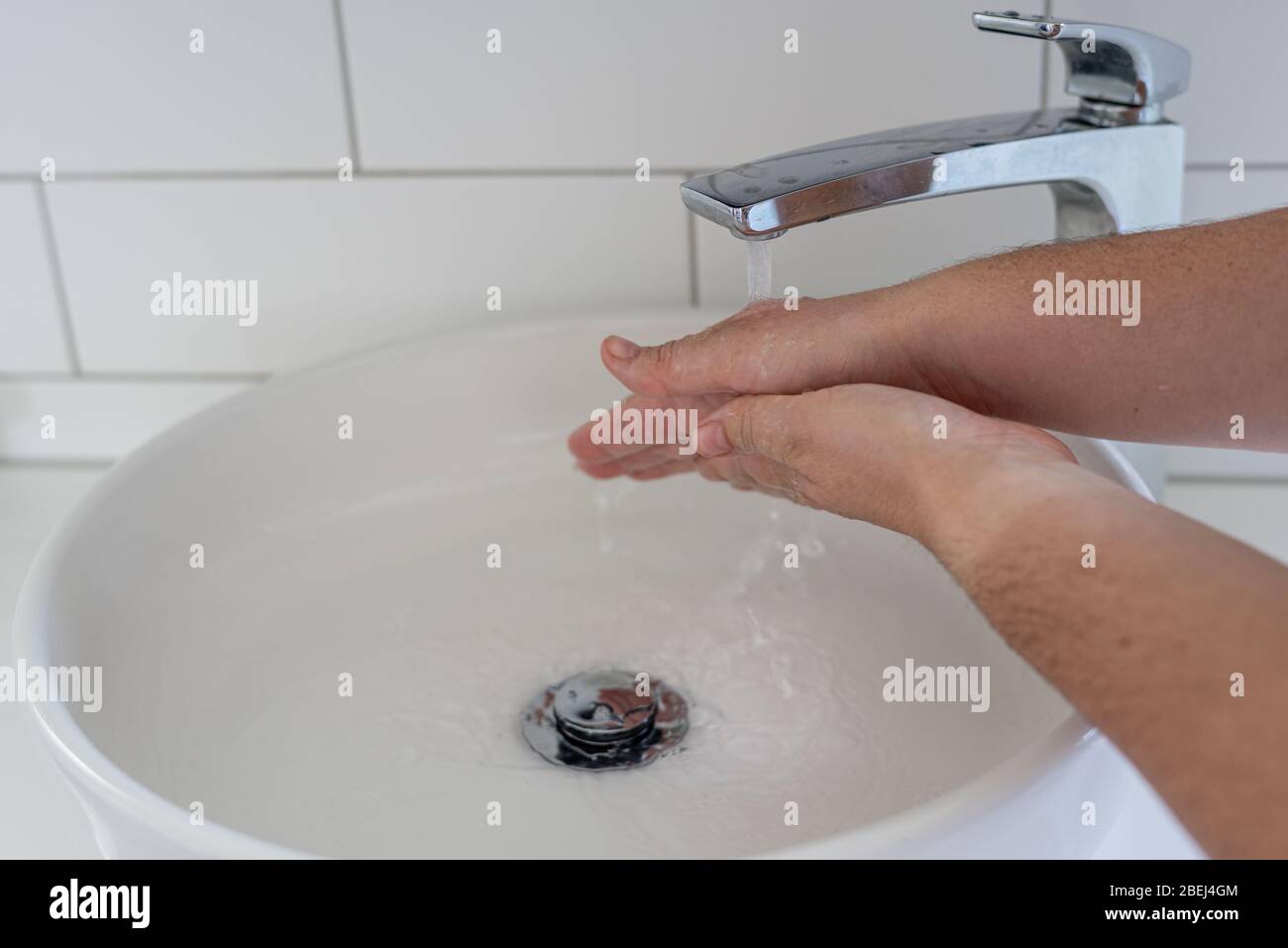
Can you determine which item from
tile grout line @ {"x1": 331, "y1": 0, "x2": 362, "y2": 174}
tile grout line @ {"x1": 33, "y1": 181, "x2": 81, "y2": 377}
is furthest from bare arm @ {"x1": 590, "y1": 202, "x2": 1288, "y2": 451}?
tile grout line @ {"x1": 33, "y1": 181, "x2": 81, "y2": 377}

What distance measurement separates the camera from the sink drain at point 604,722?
0.50 m

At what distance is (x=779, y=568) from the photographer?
614 mm

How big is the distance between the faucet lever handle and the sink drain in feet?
0.97

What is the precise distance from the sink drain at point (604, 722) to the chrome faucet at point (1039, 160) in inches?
7.5

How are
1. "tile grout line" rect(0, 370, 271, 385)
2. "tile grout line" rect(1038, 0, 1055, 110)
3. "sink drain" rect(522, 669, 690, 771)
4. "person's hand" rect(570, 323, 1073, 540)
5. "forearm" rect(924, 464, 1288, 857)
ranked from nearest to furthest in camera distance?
"forearm" rect(924, 464, 1288, 857) → "person's hand" rect(570, 323, 1073, 540) → "sink drain" rect(522, 669, 690, 771) → "tile grout line" rect(1038, 0, 1055, 110) → "tile grout line" rect(0, 370, 271, 385)

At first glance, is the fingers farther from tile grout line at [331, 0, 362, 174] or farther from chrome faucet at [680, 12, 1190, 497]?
tile grout line at [331, 0, 362, 174]

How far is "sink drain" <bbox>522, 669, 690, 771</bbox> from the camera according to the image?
50 centimetres

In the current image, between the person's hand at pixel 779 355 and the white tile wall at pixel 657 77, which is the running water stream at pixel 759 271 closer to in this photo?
the person's hand at pixel 779 355

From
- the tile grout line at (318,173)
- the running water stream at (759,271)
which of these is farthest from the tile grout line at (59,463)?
the running water stream at (759,271)

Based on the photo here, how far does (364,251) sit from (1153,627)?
49cm

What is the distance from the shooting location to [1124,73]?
52 centimetres

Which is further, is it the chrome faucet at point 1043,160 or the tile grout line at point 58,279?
the tile grout line at point 58,279

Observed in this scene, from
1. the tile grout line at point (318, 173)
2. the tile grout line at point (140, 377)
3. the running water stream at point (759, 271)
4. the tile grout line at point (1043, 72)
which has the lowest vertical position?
the running water stream at point (759, 271)
